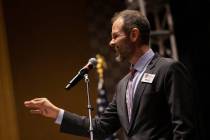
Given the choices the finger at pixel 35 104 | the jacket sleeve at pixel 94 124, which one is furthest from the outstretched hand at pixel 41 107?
the jacket sleeve at pixel 94 124

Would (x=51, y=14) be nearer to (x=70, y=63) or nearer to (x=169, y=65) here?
(x=70, y=63)

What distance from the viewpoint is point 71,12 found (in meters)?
5.75

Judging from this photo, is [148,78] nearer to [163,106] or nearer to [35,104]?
[163,106]

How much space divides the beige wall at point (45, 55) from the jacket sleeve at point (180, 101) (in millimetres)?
3065

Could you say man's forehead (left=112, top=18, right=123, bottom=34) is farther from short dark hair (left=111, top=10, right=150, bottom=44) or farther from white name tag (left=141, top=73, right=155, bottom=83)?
white name tag (left=141, top=73, right=155, bottom=83)

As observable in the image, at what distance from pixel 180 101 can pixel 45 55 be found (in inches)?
138

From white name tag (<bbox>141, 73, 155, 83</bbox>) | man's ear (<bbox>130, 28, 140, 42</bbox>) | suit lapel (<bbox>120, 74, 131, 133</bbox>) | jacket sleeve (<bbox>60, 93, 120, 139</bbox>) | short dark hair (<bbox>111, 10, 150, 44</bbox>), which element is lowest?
jacket sleeve (<bbox>60, 93, 120, 139</bbox>)

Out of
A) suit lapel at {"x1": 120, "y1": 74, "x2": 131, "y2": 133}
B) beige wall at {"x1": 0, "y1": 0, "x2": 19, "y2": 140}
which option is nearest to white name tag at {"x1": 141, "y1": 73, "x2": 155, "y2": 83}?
suit lapel at {"x1": 120, "y1": 74, "x2": 131, "y2": 133}

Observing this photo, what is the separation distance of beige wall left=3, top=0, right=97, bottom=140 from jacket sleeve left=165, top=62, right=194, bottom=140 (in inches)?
121

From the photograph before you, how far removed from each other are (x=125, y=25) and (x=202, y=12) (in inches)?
125

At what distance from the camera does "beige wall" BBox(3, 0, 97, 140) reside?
5.30 metres

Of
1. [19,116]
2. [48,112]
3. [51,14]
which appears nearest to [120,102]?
[48,112]

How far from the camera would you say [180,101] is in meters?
2.27

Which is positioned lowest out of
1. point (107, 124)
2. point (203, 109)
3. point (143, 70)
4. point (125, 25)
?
point (203, 109)
